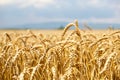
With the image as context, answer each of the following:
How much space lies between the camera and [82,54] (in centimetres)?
265

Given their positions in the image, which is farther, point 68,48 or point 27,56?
point 68,48

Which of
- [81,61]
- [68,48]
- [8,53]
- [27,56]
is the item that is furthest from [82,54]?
[8,53]

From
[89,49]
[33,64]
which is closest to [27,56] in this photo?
[33,64]

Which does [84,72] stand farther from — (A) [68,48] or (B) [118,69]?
(A) [68,48]

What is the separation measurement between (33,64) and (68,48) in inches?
14.8

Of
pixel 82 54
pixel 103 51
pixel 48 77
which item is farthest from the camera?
pixel 103 51

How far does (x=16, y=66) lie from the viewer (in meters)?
2.69

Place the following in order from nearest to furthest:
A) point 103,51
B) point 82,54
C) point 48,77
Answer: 1. point 48,77
2. point 82,54
3. point 103,51

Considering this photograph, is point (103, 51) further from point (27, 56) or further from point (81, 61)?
point (27, 56)

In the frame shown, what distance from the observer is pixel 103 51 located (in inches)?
112

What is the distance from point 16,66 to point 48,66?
36 cm

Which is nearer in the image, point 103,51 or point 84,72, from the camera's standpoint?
point 84,72

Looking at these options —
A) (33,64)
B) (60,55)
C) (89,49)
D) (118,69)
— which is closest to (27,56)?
(33,64)

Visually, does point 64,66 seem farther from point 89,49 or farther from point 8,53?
point 8,53
